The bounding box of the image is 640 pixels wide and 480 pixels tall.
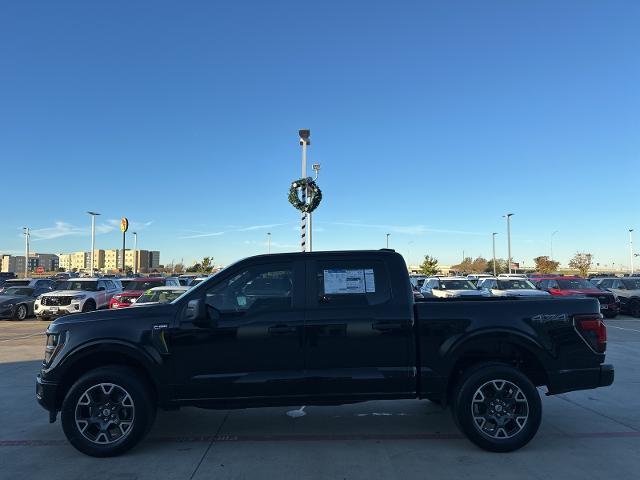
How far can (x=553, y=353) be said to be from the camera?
5.11 m

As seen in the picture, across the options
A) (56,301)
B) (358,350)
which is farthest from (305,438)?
(56,301)

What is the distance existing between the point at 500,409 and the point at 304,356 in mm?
2018

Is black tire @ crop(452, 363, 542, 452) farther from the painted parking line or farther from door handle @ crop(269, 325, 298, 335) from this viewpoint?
door handle @ crop(269, 325, 298, 335)

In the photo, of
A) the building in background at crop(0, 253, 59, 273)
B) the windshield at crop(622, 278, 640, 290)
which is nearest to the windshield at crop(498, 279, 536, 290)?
the windshield at crop(622, 278, 640, 290)

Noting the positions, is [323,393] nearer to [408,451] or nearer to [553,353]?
[408,451]

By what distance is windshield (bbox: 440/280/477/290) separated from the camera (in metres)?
20.7

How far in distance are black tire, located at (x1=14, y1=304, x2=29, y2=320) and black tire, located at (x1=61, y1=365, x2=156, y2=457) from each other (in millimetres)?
18653

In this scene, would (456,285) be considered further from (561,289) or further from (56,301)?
(56,301)

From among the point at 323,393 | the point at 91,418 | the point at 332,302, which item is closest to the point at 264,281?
the point at 332,302

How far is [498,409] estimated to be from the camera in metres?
5.01

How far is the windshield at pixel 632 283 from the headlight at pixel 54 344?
23.8m

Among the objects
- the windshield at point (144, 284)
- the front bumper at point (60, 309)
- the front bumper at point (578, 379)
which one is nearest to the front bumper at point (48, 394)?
the front bumper at point (578, 379)

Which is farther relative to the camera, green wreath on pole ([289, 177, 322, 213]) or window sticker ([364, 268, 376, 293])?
green wreath on pole ([289, 177, 322, 213])

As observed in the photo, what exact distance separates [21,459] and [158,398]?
139cm
